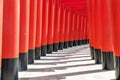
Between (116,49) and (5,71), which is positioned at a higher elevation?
(116,49)

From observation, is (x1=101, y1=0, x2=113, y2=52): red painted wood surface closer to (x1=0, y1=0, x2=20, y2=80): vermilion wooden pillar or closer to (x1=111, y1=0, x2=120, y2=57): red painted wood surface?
(x1=111, y1=0, x2=120, y2=57): red painted wood surface

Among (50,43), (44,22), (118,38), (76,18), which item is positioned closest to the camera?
(118,38)

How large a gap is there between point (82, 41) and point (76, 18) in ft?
20.6

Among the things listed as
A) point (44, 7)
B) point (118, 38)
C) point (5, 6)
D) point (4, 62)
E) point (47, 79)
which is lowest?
point (47, 79)

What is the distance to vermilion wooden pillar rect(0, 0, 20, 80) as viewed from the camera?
11133 millimetres

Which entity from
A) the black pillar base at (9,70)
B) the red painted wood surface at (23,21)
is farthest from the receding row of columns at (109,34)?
the red painted wood surface at (23,21)

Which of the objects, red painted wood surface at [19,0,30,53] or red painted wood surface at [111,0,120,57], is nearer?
red painted wood surface at [111,0,120,57]

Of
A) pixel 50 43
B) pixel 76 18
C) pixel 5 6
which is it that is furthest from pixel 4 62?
pixel 76 18

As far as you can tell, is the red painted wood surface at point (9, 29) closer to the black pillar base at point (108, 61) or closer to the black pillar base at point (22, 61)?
the black pillar base at point (22, 61)

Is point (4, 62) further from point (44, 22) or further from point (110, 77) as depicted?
point (44, 22)

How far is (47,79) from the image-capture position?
12.4 meters

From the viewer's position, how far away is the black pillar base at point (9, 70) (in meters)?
11.1

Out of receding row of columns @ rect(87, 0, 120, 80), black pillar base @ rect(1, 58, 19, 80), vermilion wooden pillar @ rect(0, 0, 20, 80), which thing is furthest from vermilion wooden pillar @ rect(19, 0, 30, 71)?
receding row of columns @ rect(87, 0, 120, 80)

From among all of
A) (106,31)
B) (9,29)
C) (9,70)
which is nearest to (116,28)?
(9,29)
